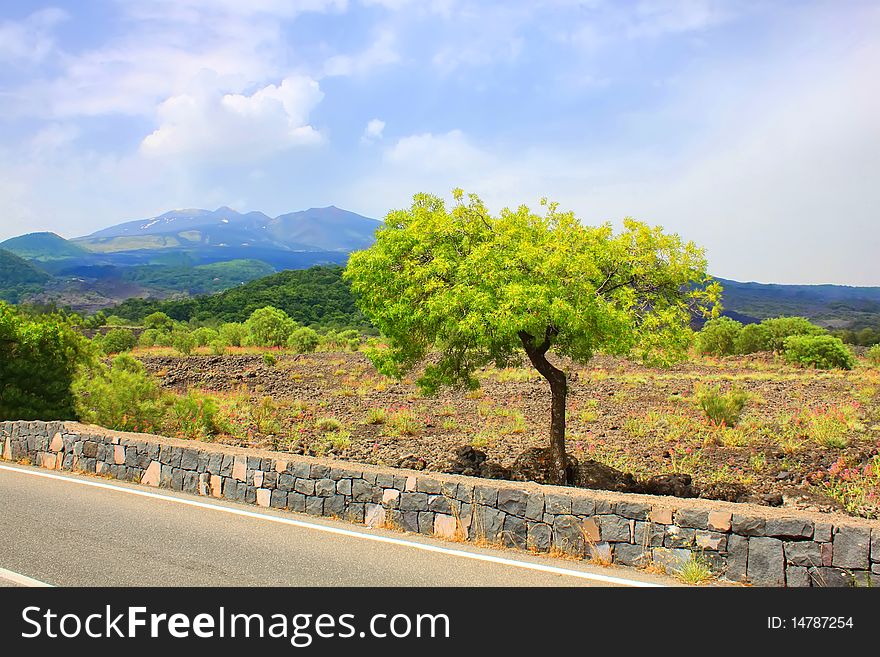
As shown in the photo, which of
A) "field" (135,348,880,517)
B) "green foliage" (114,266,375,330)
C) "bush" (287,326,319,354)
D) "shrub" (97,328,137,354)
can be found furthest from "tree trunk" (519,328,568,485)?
"green foliage" (114,266,375,330)

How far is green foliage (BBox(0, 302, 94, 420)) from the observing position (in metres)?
17.0

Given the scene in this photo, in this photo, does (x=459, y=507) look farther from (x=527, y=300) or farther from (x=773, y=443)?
(x=773, y=443)

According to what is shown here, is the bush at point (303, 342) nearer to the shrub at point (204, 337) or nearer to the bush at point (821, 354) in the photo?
the shrub at point (204, 337)

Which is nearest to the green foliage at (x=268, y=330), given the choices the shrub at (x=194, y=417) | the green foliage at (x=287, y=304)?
the green foliage at (x=287, y=304)

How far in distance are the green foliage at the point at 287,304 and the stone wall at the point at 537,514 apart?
73.1m

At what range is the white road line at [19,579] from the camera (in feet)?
19.0

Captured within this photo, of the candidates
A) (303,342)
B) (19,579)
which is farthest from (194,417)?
(303,342)

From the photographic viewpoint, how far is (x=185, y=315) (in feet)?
344

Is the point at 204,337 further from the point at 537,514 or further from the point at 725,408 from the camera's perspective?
the point at 537,514

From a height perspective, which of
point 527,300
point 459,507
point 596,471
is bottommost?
point 596,471

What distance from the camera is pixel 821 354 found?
122 ft

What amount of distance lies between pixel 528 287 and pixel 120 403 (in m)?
13.1
